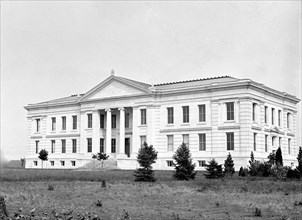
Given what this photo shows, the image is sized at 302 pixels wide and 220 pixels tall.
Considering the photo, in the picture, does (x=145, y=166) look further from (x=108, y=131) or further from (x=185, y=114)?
(x=108, y=131)

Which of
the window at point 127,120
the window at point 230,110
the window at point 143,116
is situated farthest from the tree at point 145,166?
the window at point 127,120

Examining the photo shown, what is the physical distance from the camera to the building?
187 ft

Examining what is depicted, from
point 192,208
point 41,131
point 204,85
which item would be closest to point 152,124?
point 204,85

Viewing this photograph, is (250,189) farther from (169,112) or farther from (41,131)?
(41,131)

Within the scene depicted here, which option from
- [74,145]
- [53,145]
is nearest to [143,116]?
[74,145]

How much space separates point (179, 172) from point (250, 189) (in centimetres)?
854

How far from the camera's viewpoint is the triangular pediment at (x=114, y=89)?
6519 centimetres

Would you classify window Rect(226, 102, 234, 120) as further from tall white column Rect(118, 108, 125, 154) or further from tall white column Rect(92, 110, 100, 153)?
tall white column Rect(92, 110, 100, 153)

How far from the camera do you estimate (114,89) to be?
67.8m

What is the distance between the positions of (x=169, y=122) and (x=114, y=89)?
10.2 metres

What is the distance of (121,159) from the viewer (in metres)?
64.2

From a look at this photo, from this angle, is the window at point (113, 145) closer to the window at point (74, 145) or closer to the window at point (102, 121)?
the window at point (102, 121)

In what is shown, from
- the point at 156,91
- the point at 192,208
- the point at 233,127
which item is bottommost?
the point at 192,208

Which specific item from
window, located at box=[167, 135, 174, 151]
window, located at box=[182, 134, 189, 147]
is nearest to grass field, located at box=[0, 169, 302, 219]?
window, located at box=[182, 134, 189, 147]
